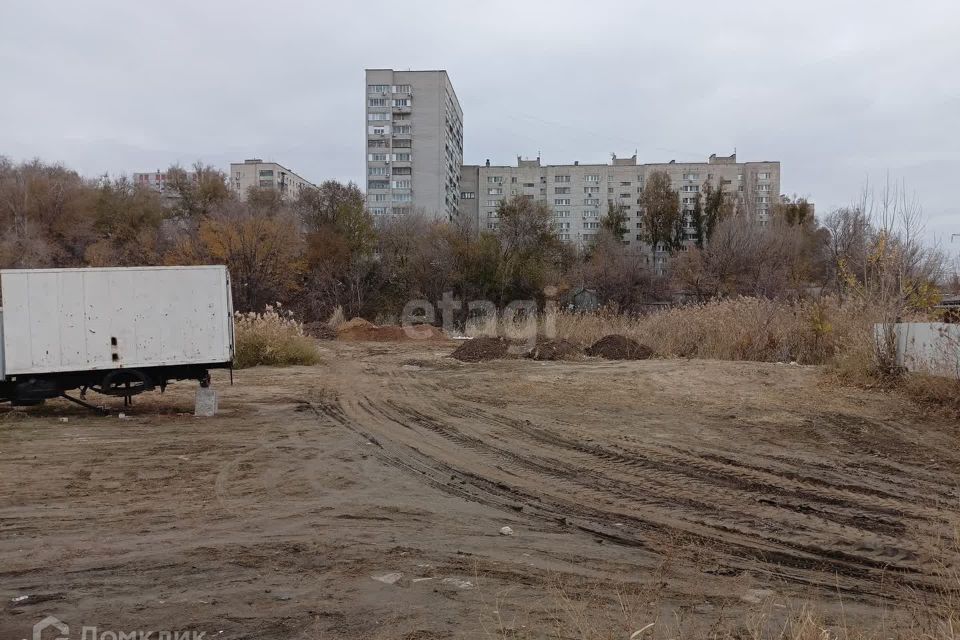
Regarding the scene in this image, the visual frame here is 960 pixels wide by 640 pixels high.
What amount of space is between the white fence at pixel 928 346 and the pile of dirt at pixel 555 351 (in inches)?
361

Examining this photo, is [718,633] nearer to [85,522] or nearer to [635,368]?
[85,522]

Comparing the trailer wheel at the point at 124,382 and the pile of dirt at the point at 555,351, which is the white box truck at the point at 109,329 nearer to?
the trailer wheel at the point at 124,382

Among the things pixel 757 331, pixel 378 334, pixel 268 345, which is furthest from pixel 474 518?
pixel 378 334

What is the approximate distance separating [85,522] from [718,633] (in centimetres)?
517

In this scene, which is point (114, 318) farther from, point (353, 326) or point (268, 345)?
point (353, 326)

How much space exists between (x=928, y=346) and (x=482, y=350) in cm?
1246

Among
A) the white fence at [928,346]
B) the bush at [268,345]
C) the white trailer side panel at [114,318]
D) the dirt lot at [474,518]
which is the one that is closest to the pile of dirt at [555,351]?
the bush at [268,345]

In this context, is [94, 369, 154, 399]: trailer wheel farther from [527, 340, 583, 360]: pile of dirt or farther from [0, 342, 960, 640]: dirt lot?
[527, 340, 583, 360]: pile of dirt

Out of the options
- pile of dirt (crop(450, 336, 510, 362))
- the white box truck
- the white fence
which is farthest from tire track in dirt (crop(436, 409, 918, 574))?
pile of dirt (crop(450, 336, 510, 362))

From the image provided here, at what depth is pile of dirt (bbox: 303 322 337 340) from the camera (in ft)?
99.4

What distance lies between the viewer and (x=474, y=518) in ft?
18.8

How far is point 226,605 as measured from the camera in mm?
3949

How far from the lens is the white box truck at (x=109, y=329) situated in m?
9.91

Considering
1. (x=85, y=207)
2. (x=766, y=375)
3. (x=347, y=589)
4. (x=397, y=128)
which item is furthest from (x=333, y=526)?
(x=397, y=128)
